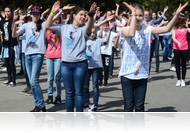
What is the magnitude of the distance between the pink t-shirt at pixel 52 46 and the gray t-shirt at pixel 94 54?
0.61m

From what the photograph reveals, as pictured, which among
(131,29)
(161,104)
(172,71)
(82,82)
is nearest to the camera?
(131,29)

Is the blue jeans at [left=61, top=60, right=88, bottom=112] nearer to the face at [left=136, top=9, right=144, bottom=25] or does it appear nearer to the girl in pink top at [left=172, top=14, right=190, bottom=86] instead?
the face at [left=136, top=9, right=144, bottom=25]

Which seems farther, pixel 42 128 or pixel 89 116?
pixel 89 116

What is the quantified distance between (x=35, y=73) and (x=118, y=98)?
2.58m

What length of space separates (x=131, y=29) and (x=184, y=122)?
2209mm

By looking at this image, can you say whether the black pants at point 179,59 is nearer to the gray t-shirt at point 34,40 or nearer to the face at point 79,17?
the gray t-shirt at point 34,40

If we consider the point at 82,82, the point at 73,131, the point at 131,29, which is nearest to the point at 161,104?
the point at 82,82

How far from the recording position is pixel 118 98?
34.8 feet

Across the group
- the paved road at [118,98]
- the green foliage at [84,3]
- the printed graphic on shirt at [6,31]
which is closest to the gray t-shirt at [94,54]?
the paved road at [118,98]

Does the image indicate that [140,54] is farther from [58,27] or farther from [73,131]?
[73,131]

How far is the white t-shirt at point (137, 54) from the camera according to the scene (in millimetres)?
6344

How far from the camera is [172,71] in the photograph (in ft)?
52.4

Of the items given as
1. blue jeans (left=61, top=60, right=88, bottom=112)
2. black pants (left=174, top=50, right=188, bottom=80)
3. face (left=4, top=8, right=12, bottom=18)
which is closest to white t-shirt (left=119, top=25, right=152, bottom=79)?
blue jeans (left=61, top=60, right=88, bottom=112)

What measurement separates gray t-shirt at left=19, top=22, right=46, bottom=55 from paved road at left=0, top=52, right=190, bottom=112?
3.95 ft
